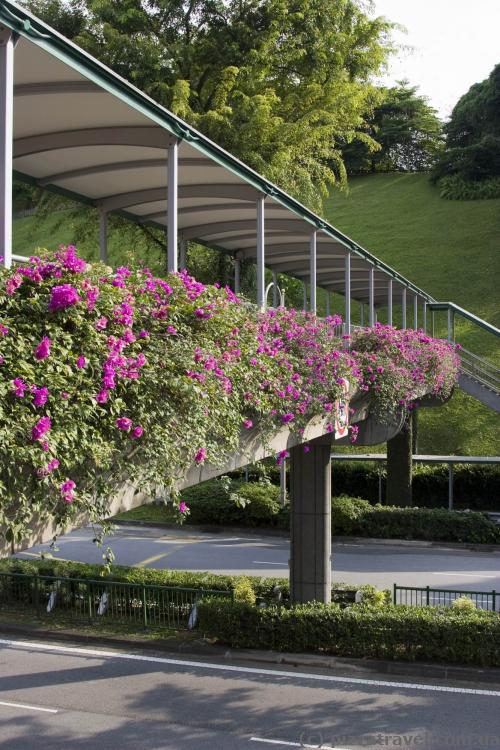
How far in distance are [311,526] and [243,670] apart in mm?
3267

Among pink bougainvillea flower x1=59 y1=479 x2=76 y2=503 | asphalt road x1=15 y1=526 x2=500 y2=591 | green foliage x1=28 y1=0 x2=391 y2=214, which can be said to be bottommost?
asphalt road x1=15 y1=526 x2=500 y2=591

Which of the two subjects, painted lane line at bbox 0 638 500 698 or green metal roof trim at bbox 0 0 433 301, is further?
painted lane line at bbox 0 638 500 698

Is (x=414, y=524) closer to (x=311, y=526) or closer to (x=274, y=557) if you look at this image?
(x=274, y=557)

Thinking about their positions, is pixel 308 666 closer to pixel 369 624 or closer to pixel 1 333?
pixel 369 624

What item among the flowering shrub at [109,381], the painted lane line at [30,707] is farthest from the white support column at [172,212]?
the painted lane line at [30,707]

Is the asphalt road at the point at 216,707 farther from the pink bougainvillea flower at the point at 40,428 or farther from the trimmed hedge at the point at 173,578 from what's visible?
the pink bougainvillea flower at the point at 40,428

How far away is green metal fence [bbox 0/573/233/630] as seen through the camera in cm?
1641

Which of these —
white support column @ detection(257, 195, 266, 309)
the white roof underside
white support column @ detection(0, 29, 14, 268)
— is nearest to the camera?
white support column @ detection(0, 29, 14, 268)

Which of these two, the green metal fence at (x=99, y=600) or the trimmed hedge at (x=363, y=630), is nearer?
the trimmed hedge at (x=363, y=630)

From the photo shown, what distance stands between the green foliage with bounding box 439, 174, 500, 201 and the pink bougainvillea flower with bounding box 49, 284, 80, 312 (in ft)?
231

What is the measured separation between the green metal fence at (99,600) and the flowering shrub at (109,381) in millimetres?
9135

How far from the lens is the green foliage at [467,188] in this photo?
70.4m

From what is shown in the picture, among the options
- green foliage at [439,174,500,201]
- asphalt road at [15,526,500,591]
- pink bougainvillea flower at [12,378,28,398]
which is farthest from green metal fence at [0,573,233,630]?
green foliage at [439,174,500,201]

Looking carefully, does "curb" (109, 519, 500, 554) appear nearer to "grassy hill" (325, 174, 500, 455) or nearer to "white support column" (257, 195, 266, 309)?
"grassy hill" (325, 174, 500, 455)
